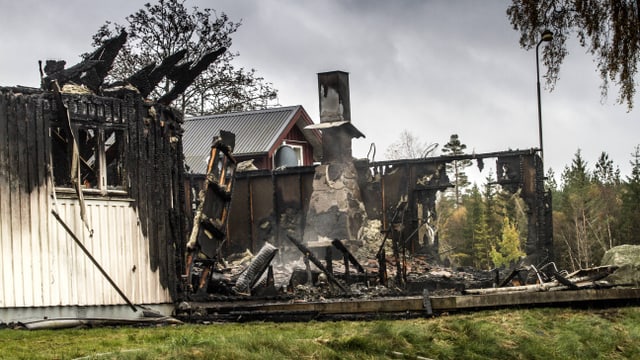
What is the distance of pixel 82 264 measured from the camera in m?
16.1

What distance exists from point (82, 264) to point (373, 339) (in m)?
5.75

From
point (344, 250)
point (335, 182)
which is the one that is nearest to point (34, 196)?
point (344, 250)

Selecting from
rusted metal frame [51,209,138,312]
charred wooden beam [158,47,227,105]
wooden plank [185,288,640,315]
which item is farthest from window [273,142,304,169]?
rusted metal frame [51,209,138,312]

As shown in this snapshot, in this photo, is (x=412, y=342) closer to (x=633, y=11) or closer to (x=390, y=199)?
(x=633, y=11)

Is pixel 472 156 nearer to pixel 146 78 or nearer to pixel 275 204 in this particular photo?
pixel 275 204

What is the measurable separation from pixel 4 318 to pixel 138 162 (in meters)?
3.68

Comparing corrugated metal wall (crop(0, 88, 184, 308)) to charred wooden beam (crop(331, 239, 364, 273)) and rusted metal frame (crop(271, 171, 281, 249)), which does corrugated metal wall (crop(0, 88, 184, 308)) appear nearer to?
charred wooden beam (crop(331, 239, 364, 273))

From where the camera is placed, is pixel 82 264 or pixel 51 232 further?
pixel 82 264

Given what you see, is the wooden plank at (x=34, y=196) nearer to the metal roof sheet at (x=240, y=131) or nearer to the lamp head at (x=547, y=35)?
the lamp head at (x=547, y=35)

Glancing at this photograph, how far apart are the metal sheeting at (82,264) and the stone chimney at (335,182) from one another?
31.4 feet

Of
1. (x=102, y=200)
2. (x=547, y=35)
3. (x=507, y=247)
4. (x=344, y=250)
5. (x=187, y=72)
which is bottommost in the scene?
(x=507, y=247)

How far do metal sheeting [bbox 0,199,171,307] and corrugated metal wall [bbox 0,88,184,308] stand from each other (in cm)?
1

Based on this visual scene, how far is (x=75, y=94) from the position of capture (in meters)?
16.5

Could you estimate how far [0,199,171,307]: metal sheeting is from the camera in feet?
49.7
